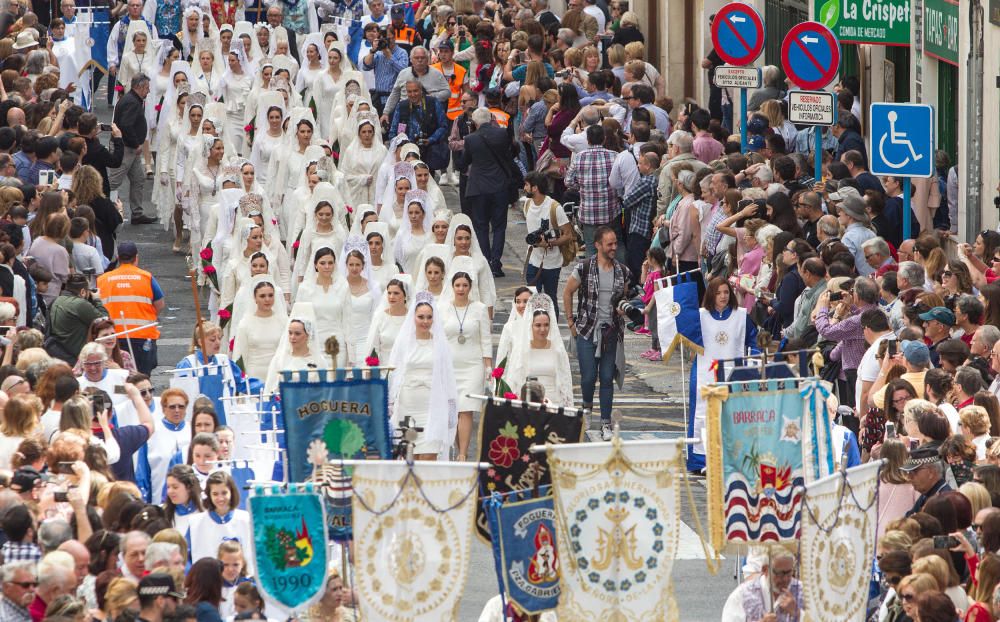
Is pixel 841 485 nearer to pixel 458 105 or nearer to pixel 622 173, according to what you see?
pixel 622 173

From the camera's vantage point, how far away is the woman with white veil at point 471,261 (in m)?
18.5

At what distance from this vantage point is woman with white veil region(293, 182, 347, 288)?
66.1ft

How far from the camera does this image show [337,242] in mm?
20531

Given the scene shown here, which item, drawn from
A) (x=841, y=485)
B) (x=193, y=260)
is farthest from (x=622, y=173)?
(x=841, y=485)

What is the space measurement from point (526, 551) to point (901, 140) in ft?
24.5

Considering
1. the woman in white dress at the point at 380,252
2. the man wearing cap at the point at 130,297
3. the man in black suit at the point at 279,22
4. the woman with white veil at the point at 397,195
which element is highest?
the man in black suit at the point at 279,22

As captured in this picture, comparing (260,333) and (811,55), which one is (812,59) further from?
(260,333)

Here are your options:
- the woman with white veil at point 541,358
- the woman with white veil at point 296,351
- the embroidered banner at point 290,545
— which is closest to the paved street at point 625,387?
the woman with white veil at point 541,358

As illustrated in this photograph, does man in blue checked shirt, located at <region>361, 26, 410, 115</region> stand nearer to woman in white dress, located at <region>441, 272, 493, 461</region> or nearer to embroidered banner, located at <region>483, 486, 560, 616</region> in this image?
woman in white dress, located at <region>441, 272, 493, 461</region>

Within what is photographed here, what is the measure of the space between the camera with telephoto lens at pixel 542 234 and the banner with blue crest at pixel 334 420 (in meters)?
8.86

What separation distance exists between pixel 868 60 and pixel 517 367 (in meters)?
9.84

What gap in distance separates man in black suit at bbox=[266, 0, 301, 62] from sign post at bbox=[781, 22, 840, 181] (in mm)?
12977

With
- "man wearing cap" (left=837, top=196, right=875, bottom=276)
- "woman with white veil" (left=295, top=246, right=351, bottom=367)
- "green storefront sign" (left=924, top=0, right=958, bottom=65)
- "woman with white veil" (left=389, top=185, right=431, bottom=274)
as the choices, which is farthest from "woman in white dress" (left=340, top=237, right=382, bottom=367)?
"green storefront sign" (left=924, top=0, right=958, bottom=65)

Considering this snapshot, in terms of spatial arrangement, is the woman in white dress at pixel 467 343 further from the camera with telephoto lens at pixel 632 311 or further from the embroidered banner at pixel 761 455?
the embroidered banner at pixel 761 455
